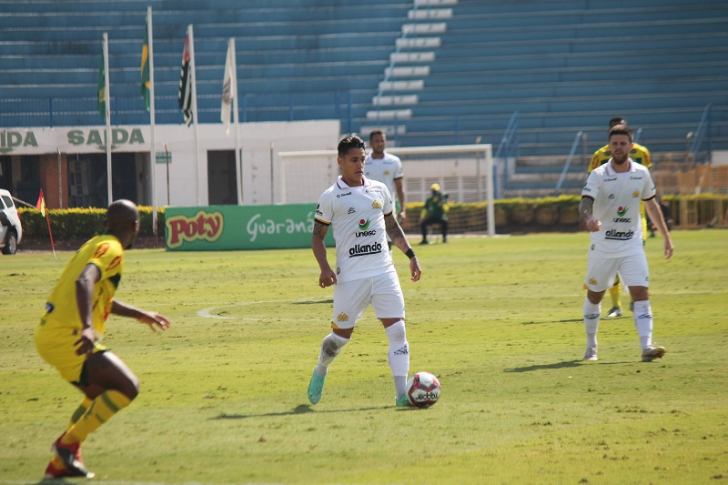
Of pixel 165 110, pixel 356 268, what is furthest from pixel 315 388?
pixel 165 110

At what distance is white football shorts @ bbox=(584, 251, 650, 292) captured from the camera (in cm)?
1005

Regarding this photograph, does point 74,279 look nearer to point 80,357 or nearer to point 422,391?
point 80,357

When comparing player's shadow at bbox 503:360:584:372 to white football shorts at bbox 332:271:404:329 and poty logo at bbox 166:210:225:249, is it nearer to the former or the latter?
white football shorts at bbox 332:271:404:329

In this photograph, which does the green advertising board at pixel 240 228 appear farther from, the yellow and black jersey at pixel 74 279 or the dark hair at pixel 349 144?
the yellow and black jersey at pixel 74 279

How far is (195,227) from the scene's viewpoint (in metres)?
30.1

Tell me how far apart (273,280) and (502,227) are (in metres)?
18.7

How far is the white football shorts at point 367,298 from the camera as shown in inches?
320

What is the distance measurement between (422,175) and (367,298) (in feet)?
102

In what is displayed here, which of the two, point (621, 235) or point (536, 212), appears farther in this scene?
point (536, 212)

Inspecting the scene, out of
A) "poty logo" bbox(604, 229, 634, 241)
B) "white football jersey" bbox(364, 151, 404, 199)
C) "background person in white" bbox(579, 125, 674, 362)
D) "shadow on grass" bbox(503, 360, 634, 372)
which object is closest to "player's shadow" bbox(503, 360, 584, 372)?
"shadow on grass" bbox(503, 360, 634, 372)

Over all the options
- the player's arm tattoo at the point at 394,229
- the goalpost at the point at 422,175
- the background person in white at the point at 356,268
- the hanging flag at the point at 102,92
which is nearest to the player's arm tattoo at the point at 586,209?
the player's arm tattoo at the point at 394,229

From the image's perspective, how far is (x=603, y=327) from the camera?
1264 cm

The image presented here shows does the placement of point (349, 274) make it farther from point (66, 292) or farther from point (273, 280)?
point (273, 280)

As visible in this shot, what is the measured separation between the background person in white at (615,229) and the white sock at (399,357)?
8.65 feet
